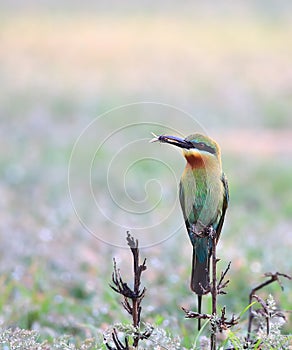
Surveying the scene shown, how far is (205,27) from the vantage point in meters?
17.9

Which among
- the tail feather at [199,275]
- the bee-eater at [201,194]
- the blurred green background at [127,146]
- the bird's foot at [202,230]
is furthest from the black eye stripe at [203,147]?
the tail feather at [199,275]

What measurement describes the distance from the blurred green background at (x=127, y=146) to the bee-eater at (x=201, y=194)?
0.10 m

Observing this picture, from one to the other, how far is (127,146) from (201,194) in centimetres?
283

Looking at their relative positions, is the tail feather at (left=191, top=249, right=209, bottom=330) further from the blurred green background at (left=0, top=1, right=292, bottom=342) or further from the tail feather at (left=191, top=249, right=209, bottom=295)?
the blurred green background at (left=0, top=1, right=292, bottom=342)

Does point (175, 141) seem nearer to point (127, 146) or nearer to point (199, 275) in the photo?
point (199, 275)

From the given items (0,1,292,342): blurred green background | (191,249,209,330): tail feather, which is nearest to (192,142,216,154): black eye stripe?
(0,1,292,342): blurred green background

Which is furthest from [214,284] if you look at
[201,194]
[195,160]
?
[195,160]

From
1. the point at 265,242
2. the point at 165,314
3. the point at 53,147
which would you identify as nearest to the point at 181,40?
the point at 53,147

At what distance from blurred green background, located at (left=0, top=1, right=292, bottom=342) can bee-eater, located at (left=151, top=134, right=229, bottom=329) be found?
98mm

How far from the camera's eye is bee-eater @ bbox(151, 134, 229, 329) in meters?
2.26

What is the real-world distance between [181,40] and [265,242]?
443 inches

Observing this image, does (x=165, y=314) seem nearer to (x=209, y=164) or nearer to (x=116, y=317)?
(x=116, y=317)

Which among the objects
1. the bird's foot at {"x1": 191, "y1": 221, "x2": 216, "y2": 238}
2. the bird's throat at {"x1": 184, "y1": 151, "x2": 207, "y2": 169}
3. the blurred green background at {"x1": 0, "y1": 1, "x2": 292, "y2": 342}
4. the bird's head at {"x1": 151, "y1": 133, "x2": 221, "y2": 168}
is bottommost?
the bird's foot at {"x1": 191, "y1": 221, "x2": 216, "y2": 238}

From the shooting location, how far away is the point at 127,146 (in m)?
5.13
